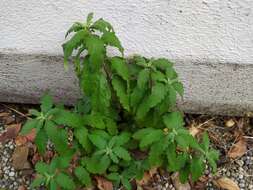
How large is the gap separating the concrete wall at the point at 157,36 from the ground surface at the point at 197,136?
0.25 meters

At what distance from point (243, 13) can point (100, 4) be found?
0.65m

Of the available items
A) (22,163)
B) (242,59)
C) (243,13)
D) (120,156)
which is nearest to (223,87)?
(242,59)

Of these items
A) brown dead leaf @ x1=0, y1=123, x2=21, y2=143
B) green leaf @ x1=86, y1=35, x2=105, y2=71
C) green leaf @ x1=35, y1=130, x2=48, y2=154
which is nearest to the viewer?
green leaf @ x1=86, y1=35, x2=105, y2=71

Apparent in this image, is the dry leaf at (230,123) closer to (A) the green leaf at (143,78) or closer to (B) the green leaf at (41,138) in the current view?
(A) the green leaf at (143,78)

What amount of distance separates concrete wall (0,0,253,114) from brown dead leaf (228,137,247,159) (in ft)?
0.96

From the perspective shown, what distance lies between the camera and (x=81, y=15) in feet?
6.51

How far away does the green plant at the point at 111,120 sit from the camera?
179 centimetres

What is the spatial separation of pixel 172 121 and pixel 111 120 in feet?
1.04

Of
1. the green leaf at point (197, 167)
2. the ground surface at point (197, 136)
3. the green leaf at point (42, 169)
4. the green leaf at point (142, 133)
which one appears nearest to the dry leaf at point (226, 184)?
the ground surface at point (197, 136)

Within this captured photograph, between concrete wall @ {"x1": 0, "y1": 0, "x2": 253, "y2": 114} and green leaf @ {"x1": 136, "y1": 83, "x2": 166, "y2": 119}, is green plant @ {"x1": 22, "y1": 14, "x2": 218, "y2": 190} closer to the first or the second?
green leaf @ {"x1": 136, "y1": 83, "x2": 166, "y2": 119}

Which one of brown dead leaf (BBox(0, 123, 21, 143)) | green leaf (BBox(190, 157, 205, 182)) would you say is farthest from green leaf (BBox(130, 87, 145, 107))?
brown dead leaf (BBox(0, 123, 21, 143))

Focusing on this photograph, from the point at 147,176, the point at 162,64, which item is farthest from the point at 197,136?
the point at 162,64

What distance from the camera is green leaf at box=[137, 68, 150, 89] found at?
186cm

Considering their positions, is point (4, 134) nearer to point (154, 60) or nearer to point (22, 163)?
point (22, 163)
